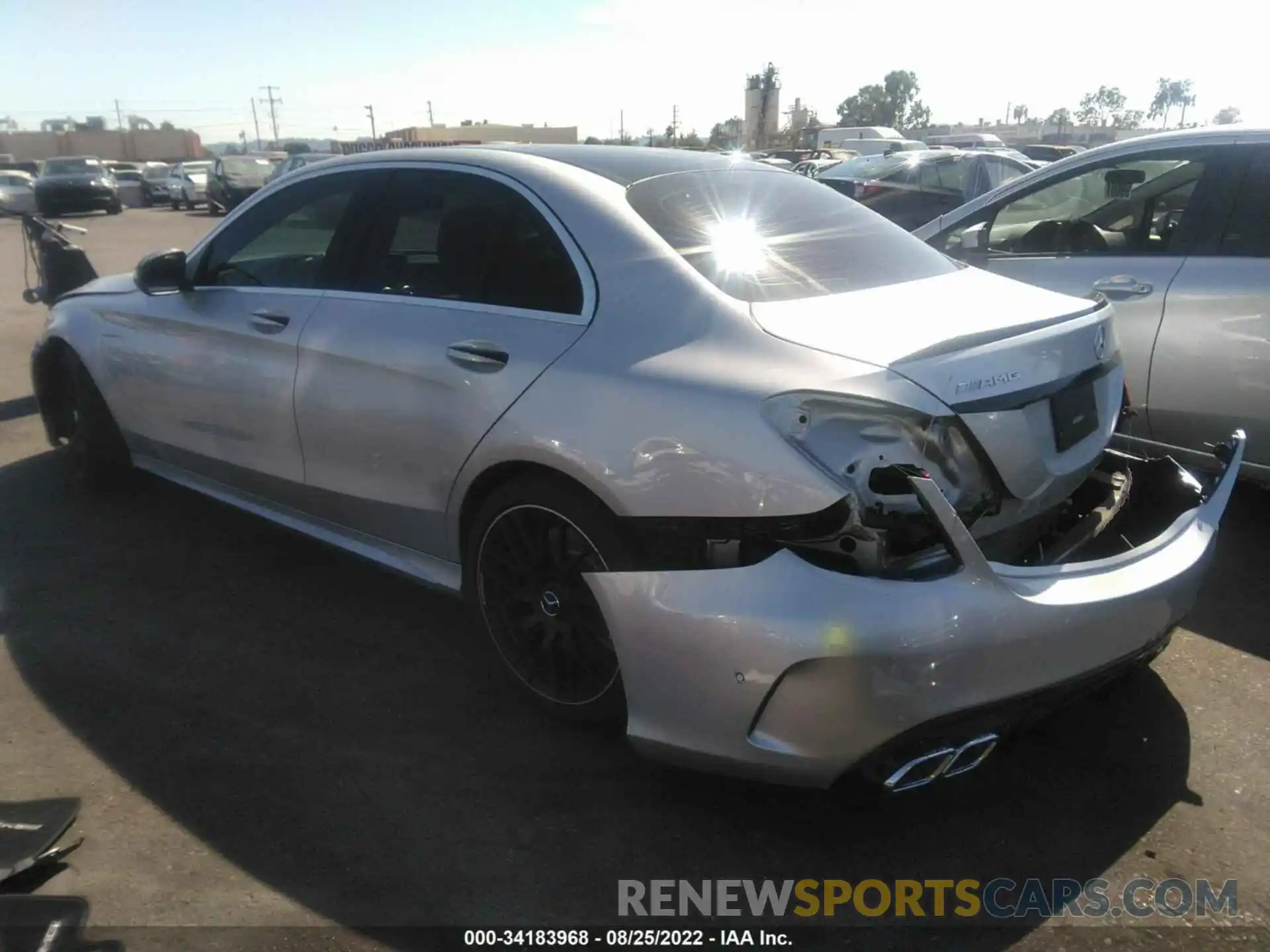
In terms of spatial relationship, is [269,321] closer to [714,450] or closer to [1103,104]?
[714,450]

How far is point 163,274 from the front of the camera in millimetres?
4293

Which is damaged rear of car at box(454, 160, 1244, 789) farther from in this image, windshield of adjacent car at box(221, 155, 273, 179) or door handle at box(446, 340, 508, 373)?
windshield of adjacent car at box(221, 155, 273, 179)

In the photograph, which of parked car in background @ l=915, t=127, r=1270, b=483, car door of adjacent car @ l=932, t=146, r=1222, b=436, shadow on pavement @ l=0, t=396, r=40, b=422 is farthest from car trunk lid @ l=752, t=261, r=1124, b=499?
shadow on pavement @ l=0, t=396, r=40, b=422

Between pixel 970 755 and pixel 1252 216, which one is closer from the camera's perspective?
pixel 970 755

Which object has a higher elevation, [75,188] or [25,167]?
[75,188]

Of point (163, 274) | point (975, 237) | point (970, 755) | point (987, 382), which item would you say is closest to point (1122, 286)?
point (975, 237)

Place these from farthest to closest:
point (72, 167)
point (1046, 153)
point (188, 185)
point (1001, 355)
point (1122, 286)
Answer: point (188, 185) → point (72, 167) → point (1046, 153) → point (1122, 286) → point (1001, 355)

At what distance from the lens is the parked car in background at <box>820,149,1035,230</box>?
12234 millimetres

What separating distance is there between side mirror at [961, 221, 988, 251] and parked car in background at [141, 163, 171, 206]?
3855 centimetres

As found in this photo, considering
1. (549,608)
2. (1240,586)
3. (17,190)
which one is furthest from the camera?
(17,190)

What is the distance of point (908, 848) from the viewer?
2598 mm

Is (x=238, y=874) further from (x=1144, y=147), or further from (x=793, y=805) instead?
(x=1144, y=147)

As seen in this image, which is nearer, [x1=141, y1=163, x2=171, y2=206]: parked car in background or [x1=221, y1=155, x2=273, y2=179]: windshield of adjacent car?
[x1=221, y1=155, x2=273, y2=179]: windshield of adjacent car

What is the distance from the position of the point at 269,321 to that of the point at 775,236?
6.28 ft
